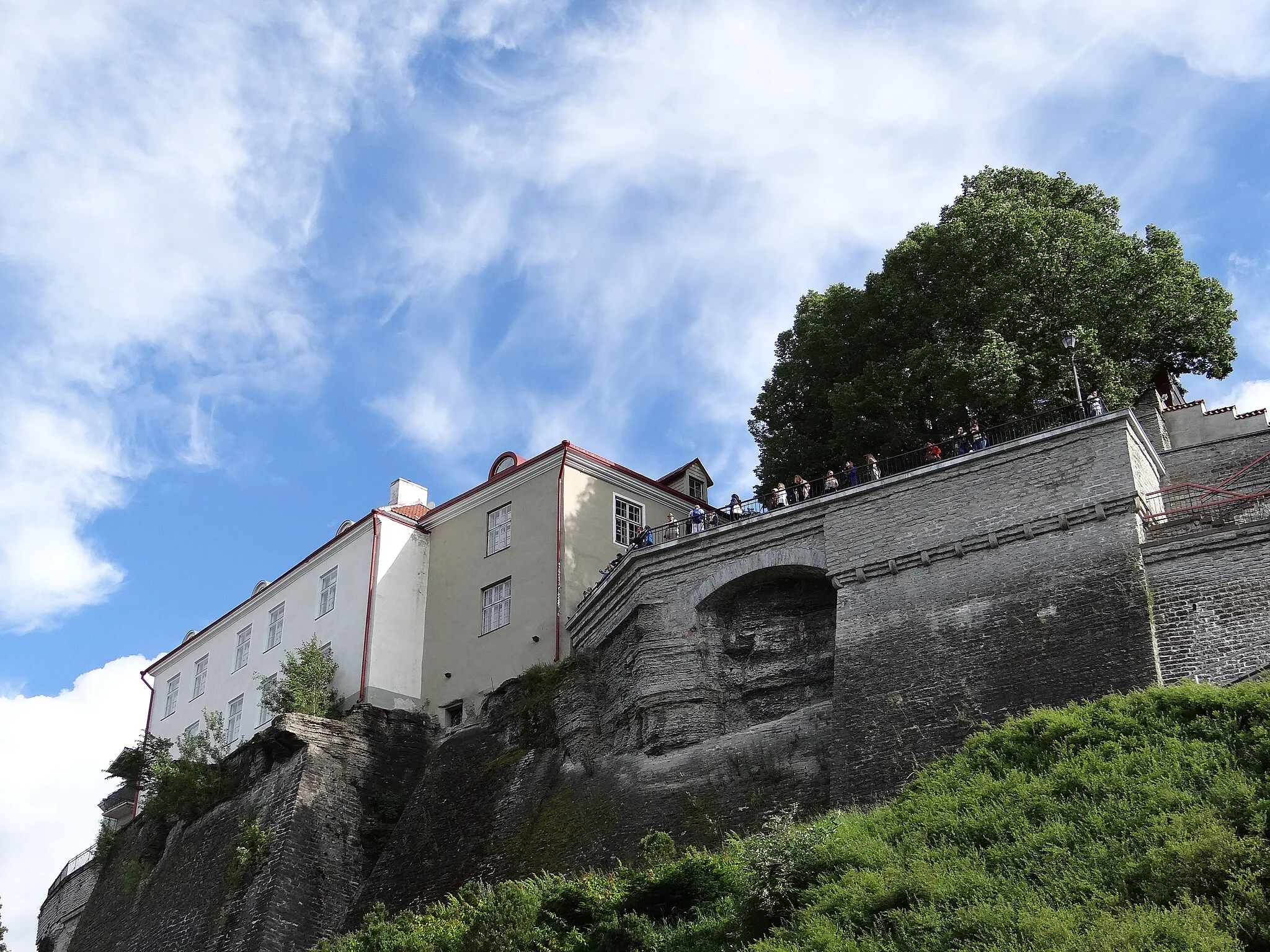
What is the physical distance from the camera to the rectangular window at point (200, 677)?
135 feet

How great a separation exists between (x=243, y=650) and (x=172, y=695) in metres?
5.22

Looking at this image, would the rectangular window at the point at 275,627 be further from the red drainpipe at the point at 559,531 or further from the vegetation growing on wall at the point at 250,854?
the red drainpipe at the point at 559,531

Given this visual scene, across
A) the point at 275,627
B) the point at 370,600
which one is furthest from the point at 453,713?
the point at 275,627

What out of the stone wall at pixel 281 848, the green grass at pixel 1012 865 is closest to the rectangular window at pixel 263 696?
the stone wall at pixel 281 848

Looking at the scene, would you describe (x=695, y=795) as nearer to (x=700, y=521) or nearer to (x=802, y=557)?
(x=802, y=557)

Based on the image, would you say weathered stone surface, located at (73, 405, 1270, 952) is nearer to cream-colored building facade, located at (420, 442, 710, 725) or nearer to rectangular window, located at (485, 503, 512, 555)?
cream-colored building facade, located at (420, 442, 710, 725)

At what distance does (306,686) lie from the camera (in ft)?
109

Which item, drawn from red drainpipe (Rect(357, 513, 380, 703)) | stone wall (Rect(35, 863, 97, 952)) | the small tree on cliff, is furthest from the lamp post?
stone wall (Rect(35, 863, 97, 952))

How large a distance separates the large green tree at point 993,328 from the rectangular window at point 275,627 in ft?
46.2

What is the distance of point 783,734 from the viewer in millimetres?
24031

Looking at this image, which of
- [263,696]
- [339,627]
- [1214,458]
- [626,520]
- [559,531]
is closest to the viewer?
[1214,458]

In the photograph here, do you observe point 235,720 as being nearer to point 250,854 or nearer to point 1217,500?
point 250,854

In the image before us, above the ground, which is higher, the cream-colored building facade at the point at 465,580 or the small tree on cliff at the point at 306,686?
the cream-colored building facade at the point at 465,580

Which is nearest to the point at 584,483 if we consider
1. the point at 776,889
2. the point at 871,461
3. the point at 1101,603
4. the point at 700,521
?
the point at 700,521
